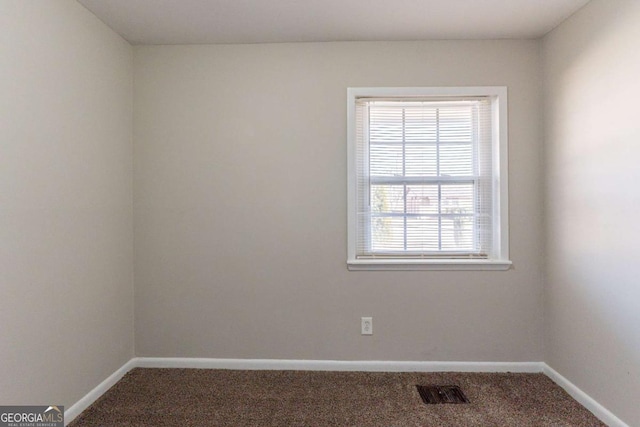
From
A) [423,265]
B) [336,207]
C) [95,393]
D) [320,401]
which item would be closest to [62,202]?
[95,393]

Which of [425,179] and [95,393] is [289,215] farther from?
[95,393]

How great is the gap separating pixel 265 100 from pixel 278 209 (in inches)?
32.6

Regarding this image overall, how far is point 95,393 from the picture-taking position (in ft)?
8.19

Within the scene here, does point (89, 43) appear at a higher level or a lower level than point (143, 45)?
lower

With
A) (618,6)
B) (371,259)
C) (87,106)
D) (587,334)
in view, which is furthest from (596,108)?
(87,106)

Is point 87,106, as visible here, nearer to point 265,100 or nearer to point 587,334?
point 265,100

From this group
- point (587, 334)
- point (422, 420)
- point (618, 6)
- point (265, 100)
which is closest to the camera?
point (618, 6)

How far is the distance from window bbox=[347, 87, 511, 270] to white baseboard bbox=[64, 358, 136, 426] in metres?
1.90

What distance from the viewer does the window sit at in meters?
2.97

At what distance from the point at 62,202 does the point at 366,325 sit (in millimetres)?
2147

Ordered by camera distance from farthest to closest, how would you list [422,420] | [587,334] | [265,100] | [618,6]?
[265,100] → [587,334] → [422,420] → [618,6]

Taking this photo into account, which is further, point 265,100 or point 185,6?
point 265,100

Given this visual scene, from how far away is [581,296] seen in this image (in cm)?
248

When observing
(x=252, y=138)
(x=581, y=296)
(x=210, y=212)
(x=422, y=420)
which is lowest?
(x=422, y=420)
